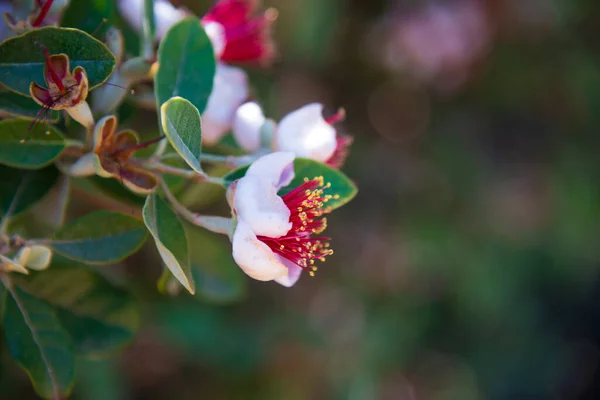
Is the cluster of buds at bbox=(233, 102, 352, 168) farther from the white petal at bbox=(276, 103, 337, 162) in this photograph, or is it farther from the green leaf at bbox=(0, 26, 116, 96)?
the green leaf at bbox=(0, 26, 116, 96)

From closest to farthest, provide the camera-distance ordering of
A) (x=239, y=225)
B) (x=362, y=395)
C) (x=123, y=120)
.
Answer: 1. (x=239, y=225)
2. (x=123, y=120)
3. (x=362, y=395)

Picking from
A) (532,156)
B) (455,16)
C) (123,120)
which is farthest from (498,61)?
(123,120)

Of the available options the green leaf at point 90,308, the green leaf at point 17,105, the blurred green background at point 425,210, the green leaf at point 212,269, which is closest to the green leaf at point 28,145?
the green leaf at point 17,105

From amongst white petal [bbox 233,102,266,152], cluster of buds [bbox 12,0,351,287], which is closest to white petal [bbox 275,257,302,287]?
cluster of buds [bbox 12,0,351,287]

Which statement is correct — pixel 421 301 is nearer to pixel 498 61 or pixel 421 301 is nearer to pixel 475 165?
pixel 475 165

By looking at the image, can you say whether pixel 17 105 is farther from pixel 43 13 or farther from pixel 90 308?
pixel 90 308

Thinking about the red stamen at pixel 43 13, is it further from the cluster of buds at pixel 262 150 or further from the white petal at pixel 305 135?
the white petal at pixel 305 135
